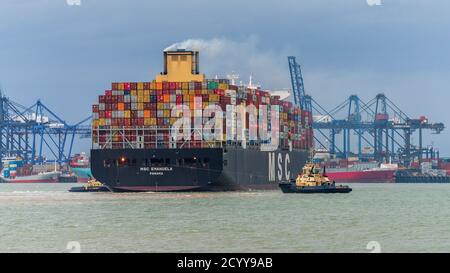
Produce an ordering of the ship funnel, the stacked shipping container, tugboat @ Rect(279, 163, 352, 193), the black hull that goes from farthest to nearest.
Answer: the ship funnel
the stacked shipping container
the black hull
tugboat @ Rect(279, 163, 352, 193)

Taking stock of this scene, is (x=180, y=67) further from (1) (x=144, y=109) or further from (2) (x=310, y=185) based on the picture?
(2) (x=310, y=185)

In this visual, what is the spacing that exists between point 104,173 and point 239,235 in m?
47.0

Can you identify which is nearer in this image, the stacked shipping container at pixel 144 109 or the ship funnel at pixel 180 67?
the stacked shipping container at pixel 144 109

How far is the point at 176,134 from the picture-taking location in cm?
9775

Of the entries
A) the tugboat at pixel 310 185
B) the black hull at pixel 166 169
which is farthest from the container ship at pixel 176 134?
the tugboat at pixel 310 185

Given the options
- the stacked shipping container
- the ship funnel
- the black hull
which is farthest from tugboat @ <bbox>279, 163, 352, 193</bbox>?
the ship funnel

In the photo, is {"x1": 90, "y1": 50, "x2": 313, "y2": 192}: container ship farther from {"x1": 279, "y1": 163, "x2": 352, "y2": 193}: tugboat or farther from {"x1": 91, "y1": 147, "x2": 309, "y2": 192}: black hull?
{"x1": 279, "y1": 163, "x2": 352, "y2": 193}: tugboat

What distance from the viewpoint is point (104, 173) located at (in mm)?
97312

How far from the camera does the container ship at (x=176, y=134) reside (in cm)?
9562

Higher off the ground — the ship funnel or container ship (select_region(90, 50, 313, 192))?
the ship funnel

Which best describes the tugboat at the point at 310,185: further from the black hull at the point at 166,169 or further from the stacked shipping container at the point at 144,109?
the stacked shipping container at the point at 144,109

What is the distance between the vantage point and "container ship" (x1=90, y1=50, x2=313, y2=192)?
314 ft

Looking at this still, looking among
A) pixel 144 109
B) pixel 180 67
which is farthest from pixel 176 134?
pixel 180 67

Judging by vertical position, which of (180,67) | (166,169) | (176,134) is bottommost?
(166,169)
